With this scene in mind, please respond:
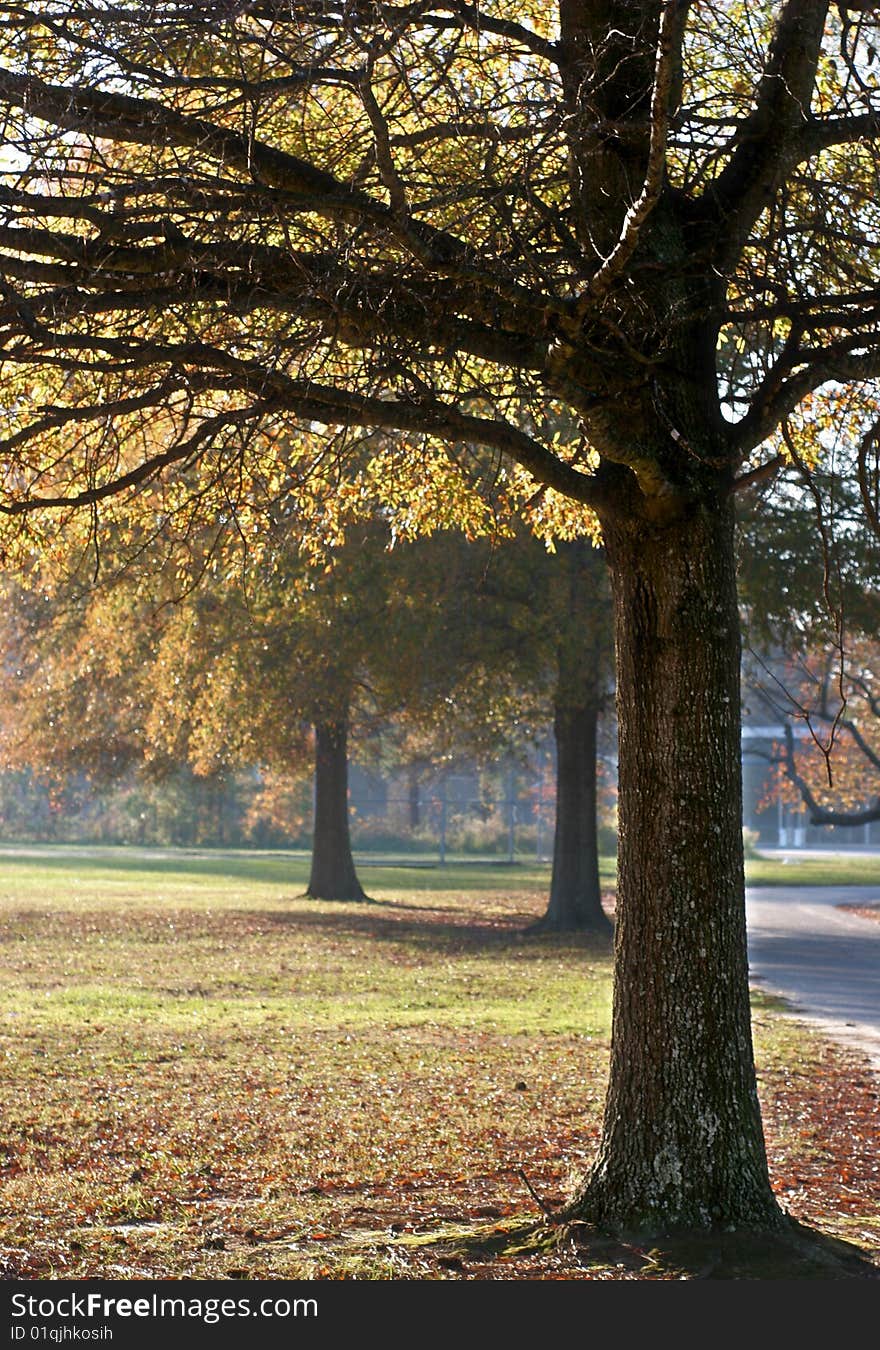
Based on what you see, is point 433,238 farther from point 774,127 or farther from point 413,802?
point 413,802

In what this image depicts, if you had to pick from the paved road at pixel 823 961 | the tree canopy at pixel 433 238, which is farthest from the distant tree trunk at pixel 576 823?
the tree canopy at pixel 433 238

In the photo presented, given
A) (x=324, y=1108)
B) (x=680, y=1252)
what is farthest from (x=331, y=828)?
(x=680, y=1252)

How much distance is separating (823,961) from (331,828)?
528 inches

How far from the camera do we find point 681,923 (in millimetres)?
6617

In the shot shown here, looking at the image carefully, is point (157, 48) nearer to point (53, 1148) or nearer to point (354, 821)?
point (53, 1148)

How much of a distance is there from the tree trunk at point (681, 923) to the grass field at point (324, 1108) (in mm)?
487

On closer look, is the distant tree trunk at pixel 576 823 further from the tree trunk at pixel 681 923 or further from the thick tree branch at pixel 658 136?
the thick tree branch at pixel 658 136

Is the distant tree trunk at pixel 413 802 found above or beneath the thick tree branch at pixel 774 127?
beneath

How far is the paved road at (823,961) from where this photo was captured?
14.8 m

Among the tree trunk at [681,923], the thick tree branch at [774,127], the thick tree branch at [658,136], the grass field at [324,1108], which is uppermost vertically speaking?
the thick tree branch at [774,127]

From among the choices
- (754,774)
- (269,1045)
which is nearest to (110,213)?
(269,1045)

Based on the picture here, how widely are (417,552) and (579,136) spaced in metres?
15.4

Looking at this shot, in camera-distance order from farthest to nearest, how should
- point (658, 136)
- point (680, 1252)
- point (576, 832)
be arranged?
1. point (576, 832)
2. point (680, 1252)
3. point (658, 136)

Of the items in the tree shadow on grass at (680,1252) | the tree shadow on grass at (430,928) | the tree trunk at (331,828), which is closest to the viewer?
the tree shadow on grass at (680,1252)
